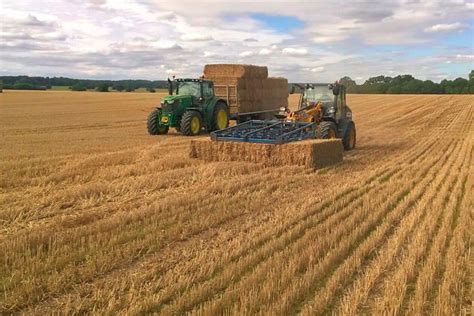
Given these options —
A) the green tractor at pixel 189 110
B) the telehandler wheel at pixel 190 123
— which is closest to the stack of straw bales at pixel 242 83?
the green tractor at pixel 189 110

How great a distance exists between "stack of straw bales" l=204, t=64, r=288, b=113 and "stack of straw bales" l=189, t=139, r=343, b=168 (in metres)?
9.05

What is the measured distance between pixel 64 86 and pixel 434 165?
76180 mm

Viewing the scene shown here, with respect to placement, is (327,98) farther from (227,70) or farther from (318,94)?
(227,70)

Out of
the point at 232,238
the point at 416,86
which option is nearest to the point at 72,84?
the point at 416,86

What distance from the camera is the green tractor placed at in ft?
59.4

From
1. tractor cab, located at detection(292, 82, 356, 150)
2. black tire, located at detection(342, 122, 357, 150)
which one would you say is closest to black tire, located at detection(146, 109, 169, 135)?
tractor cab, located at detection(292, 82, 356, 150)

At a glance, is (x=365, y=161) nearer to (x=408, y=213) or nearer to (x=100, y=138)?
(x=408, y=213)

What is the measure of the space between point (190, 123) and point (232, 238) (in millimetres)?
12148

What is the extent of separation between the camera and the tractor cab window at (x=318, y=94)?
48.0 feet

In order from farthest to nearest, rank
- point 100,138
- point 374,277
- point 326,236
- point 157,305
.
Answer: point 100,138 < point 326,236 < point 374,277 < point 157,305

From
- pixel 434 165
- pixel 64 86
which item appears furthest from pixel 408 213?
pixel 64 86

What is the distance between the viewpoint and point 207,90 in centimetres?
1903

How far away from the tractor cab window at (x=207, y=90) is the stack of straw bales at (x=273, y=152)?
709 cm

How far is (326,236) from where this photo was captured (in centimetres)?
584
